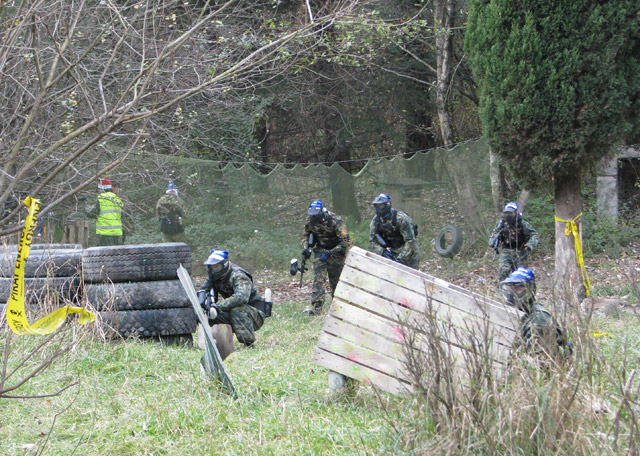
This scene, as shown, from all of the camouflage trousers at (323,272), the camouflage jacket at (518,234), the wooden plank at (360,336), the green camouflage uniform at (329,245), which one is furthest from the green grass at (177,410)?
the camouflage jacket at (518,234)

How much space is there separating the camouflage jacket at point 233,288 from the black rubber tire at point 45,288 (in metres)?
1.35

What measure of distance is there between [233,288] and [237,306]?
0.23 m

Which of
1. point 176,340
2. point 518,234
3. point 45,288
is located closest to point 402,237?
point 518,234

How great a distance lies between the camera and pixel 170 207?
44.6 ft

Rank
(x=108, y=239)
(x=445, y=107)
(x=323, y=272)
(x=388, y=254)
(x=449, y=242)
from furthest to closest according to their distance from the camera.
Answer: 1. (x=445, y=107)
2. (x=449, y=242)
3. (x=108, y=239)
4. (x=323, y=272)
5. (x=388, y=254)

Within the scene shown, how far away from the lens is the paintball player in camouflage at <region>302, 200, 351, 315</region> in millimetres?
10705

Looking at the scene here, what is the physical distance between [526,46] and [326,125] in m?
10.3

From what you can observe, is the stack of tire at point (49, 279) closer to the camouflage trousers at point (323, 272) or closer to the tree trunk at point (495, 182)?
the camouflage trousers at point (323, 272)

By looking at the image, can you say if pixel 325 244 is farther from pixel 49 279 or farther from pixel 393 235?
pixel 49 279

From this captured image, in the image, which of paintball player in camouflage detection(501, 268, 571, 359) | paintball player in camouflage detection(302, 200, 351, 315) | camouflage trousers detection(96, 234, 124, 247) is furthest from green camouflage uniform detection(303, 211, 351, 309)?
paintball player in camouflage detection(501, 268, 571, 359)

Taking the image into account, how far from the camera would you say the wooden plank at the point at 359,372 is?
4.49 meters

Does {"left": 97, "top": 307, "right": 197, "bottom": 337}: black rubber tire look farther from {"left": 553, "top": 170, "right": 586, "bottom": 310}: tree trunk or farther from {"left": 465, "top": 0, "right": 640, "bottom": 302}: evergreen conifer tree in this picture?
{"left": 553, "top": 170, "right": 586, "bottom": 310}: tree trunk

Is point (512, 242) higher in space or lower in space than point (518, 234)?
lower

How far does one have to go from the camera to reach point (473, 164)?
1420cm
